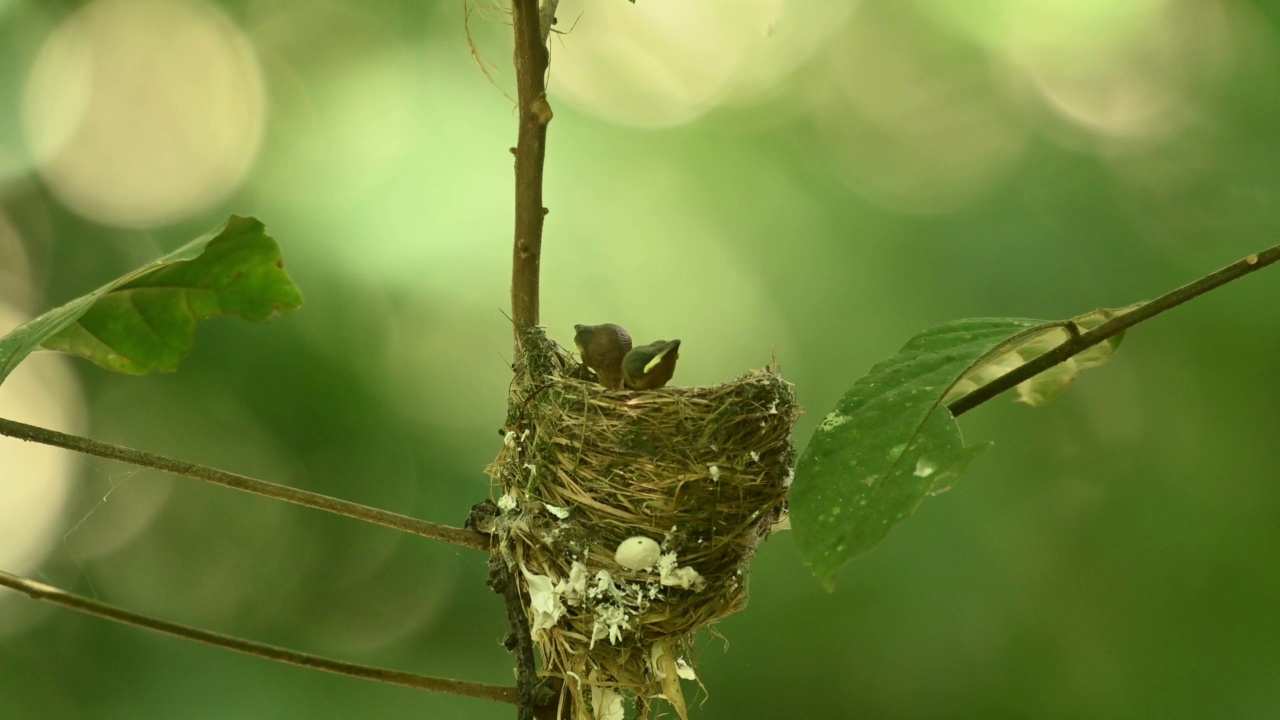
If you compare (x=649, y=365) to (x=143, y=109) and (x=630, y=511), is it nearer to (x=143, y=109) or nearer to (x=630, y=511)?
(x=630, y=511)

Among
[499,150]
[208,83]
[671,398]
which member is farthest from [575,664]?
[208,83]

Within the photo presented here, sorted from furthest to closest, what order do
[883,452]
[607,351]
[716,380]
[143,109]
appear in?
1. [143,109]
2. [716,380]
3. [607,351]
4. [883,452]

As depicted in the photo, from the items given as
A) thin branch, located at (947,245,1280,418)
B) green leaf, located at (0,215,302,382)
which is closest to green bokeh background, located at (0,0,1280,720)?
green leaf, located at (0,215,302,382)

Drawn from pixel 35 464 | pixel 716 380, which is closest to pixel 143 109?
pixel 35 464

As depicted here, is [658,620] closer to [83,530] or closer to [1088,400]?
[1088,400]

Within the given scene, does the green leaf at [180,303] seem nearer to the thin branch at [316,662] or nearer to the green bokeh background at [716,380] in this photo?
the thin branch at [316,662]
